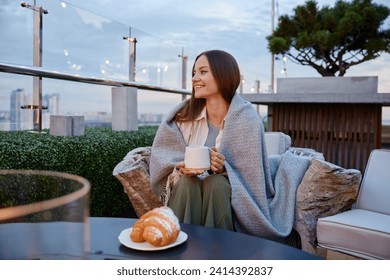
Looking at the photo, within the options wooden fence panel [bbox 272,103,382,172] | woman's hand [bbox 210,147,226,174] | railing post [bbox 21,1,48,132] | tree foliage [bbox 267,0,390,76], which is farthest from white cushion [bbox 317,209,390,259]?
tree foliage [bbox 267,0,390,76]

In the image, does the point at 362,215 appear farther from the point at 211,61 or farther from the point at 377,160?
the point at 211,61

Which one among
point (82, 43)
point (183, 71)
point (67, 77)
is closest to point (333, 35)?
point (183, 71)

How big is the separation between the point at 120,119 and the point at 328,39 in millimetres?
3686

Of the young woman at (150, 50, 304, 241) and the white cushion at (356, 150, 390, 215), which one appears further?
the white cushion at (356, 150, 390, 215)

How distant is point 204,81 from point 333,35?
14.9ft

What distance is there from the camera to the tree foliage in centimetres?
594

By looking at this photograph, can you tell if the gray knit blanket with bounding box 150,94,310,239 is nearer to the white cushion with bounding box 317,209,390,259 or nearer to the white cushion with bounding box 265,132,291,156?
the white cushion with bounding box 317,209,390,259

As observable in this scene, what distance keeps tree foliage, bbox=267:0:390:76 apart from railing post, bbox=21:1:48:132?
12.6 feet

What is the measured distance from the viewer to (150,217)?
3.24ft

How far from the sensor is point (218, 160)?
5.96ft

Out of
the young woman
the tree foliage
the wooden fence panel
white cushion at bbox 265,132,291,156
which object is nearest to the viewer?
the young woman

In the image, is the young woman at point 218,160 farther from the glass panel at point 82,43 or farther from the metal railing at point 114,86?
the glass panel at point 82,43

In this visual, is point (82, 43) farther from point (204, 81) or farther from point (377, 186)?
point (377, 186)

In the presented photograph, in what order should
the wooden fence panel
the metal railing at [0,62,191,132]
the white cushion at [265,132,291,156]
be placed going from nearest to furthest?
the white cushion at [265,132,291,156], the metal railing at [0,62,191,132], the wooden fence panel
